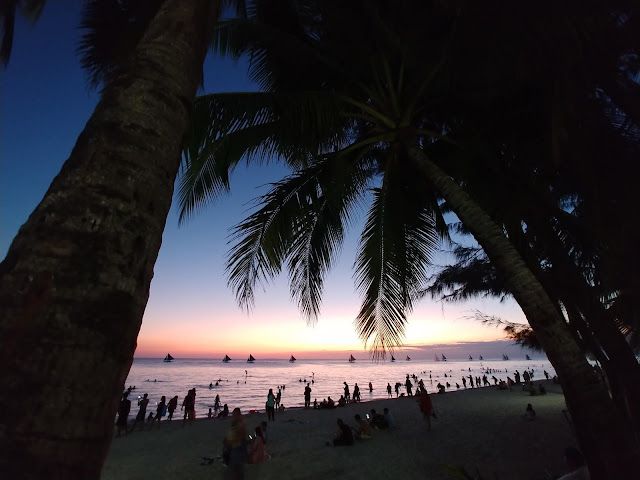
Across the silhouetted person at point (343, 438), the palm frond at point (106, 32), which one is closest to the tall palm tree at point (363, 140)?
the palm frond at point (106, 32)

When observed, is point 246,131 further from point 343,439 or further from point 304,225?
point 343,439

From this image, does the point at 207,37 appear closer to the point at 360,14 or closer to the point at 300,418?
the point at 360,14

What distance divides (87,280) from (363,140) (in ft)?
18.7

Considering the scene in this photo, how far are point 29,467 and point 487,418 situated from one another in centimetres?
1721

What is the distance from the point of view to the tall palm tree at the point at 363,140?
4.85 m

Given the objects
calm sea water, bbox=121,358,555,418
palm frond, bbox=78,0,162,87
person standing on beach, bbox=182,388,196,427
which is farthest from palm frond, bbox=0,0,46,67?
calm sea water, bbox=121,358,555,418

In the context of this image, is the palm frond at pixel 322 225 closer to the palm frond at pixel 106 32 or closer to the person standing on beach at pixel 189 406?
the palm frond at pixel 106 32

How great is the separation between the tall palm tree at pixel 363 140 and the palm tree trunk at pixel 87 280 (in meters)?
3.86

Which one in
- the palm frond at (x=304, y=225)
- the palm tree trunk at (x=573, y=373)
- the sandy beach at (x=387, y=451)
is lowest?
the sandy beach at (x=387, y=451)

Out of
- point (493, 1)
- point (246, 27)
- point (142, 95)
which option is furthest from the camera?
point (246, 27)

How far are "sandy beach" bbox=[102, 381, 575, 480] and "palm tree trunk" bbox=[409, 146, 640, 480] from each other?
2.42 meters

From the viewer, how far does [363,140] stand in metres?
6.26

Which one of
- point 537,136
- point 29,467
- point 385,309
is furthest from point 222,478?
point 537,136

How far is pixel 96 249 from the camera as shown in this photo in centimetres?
119
